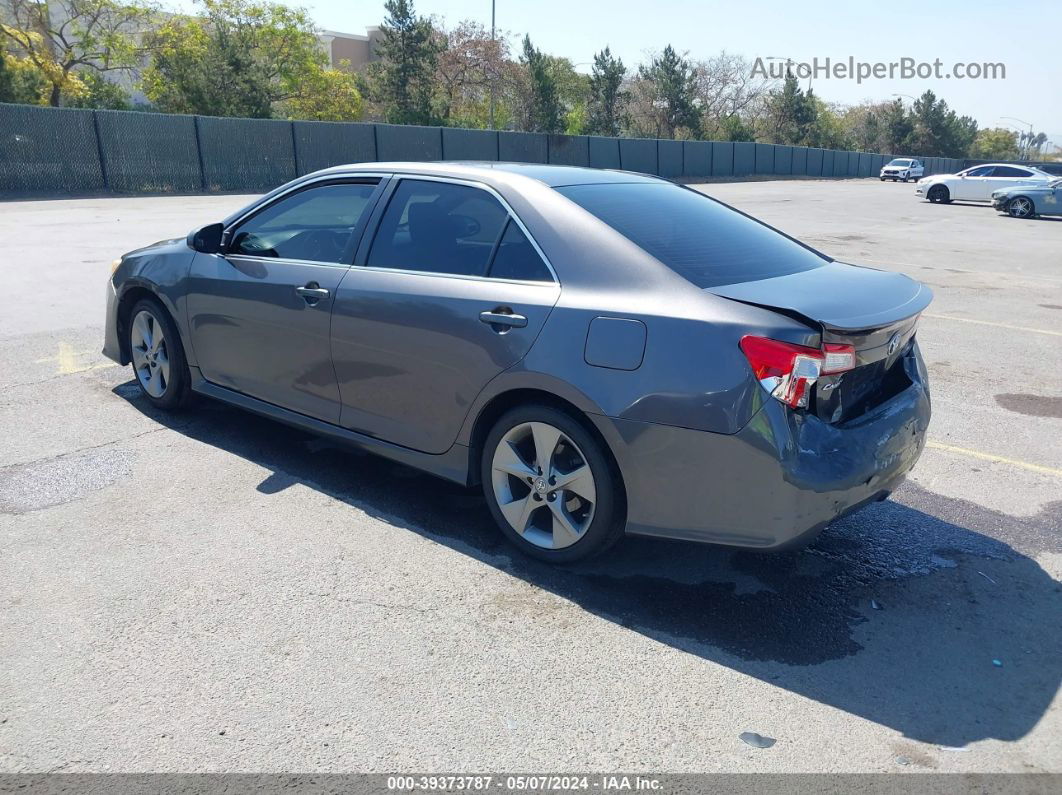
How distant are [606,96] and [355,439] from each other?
62.3 metres

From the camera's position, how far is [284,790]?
8.35 ft

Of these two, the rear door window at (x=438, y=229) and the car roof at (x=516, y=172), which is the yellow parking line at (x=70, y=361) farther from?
the rear door window at (x=438, y=229)

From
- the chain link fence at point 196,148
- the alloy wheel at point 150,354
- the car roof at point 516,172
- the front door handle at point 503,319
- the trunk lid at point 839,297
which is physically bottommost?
the alloy wheel at point 150,354

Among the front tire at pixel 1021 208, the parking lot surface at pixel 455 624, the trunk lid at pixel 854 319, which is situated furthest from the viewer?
the front tire at pixel 1021 208

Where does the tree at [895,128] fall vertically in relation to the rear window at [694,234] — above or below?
above

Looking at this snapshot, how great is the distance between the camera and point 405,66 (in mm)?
49094

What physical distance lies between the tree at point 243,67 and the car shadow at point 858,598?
37959 millimetres

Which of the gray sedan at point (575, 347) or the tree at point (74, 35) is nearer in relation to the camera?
the gray sedan at point (575, 347)

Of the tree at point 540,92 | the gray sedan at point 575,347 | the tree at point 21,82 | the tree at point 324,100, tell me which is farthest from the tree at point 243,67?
the gray sedan at point 575,347

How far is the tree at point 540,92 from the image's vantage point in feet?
179

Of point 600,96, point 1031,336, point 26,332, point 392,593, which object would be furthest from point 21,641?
point 600,96

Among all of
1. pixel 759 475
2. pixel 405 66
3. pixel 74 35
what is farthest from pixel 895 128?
pixel 759 475

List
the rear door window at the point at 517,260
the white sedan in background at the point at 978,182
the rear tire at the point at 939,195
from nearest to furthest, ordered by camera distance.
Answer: the rear door window at the point at 517,260
the white sedan in background at the point at 978,182
the rear tire at the point at 939,195

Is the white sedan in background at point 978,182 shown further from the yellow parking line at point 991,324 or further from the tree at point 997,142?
the tree at point 997,142
